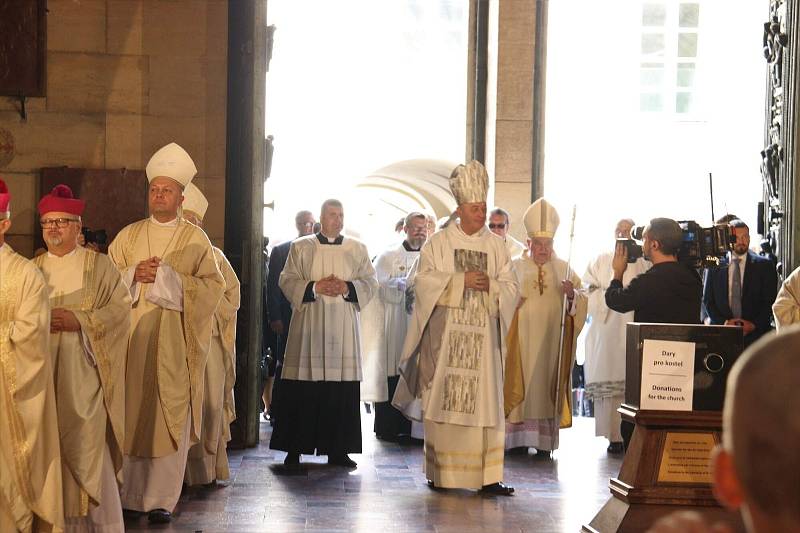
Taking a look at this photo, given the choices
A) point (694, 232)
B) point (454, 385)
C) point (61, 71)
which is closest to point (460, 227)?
point (454, 385)

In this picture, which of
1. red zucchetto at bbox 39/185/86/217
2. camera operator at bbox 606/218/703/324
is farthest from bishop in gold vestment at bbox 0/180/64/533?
camera operator at bbox 606/218/703/324

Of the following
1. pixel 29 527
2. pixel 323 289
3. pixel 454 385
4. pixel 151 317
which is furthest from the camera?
pixel 323 289

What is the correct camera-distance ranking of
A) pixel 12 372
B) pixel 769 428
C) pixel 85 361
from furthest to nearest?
pixel 85 361
pixel 12 372
pixel 769 428

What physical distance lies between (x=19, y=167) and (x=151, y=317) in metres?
2.62

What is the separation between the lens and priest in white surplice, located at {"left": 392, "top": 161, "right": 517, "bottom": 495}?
23.7 ft

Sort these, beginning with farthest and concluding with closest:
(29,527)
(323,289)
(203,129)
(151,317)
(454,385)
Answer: (203,129), (323,289), (454,385), (151,317), (29,527)

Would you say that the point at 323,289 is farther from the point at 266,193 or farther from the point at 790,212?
the point at 790,212

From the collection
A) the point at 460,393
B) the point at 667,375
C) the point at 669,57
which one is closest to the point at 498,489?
the point at 460,393

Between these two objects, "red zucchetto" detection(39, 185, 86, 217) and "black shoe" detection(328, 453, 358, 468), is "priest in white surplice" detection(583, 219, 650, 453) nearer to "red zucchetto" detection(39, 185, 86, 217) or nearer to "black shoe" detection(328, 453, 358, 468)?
"black shoe" detection(328, 453, 358, 468)

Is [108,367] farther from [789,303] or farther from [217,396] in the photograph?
[789,303]

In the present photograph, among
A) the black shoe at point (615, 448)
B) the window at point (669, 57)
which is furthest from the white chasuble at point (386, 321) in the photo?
the window at point (669, 57)

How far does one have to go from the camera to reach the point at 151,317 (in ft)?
20.7

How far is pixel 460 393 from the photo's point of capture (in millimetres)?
7289

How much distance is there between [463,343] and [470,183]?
1010 millimetres
